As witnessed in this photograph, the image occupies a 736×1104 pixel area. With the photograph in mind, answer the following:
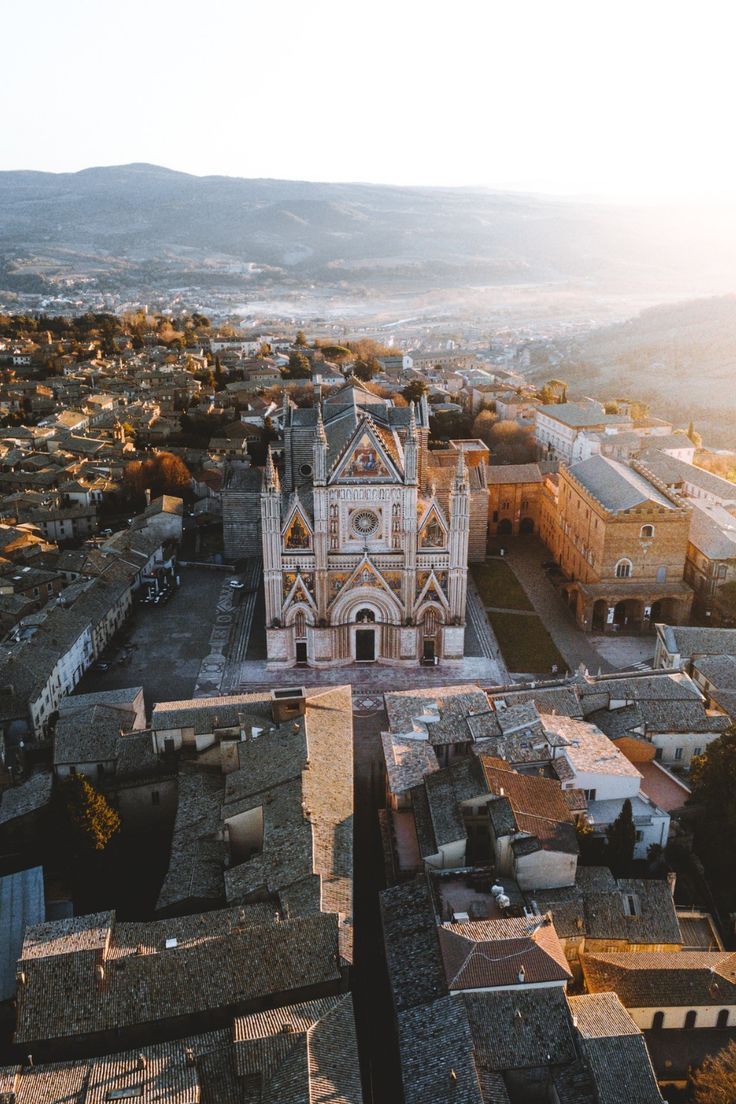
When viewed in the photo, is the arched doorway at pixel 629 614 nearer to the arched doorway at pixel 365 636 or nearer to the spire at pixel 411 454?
the arched doorway at pixel 365 636

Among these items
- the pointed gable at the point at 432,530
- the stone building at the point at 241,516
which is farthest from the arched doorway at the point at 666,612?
the stone building at the point at 241,516

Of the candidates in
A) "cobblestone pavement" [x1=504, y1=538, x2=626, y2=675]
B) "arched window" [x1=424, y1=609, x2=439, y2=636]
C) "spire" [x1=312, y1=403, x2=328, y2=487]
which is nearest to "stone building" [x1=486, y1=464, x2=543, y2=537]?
"cobblestone pavement" [x1=504, y1=538, x2=626, y2=675]

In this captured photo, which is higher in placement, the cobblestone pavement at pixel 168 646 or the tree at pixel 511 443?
the tree at pixel 511 443

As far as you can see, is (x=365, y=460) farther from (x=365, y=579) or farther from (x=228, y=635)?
(x=228, y=635)

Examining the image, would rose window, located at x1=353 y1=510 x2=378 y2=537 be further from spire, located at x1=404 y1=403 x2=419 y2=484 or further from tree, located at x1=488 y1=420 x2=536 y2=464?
tree, located at x1=488 y1=420 x2=536 y2=464

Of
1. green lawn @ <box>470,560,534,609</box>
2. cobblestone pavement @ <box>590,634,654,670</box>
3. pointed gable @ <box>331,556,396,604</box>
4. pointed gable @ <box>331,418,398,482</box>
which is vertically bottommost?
cobblestone pavement @ <box>590,634,654,670</box>

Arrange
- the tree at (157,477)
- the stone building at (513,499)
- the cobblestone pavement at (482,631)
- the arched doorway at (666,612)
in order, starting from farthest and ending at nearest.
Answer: the tree at (157,477), the stone building at (513,499), the arched doorway at (666,612), the cobblestone pavement at (482,631)

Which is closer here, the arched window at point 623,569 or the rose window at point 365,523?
the rose window at point 365,523
